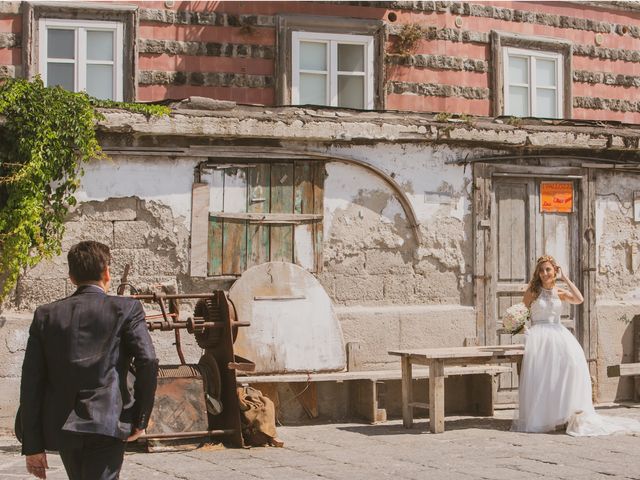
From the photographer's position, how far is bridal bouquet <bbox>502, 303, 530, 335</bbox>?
989 centimetres

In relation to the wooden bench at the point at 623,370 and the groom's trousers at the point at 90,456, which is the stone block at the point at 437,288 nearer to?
the wooden bench at the point at 623,370

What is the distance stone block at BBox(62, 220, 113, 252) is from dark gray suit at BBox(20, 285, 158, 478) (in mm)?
5056

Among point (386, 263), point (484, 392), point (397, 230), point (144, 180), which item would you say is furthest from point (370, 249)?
point (144, 180)

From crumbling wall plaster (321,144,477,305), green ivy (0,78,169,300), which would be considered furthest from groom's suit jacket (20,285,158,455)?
crumbling wall plaster (321,144,477,305)

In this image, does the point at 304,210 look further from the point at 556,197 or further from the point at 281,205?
the point at 556,197

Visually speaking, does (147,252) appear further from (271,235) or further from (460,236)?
(460,236)

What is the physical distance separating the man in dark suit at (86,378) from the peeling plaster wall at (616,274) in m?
7.90

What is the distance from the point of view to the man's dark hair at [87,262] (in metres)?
4.75

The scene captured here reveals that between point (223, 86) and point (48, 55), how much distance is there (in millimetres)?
1852

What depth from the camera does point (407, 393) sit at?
9711 millimetres

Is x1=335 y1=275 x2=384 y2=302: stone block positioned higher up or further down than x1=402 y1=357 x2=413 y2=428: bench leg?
higher up

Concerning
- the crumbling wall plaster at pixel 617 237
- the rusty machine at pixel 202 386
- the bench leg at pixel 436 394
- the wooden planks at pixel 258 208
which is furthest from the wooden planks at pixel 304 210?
the crumbling wall plaster at pixel 617 237

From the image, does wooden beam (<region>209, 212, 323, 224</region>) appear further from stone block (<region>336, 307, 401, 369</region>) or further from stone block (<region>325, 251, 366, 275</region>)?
stone block (<region>336, 307, 401, 369</region>)

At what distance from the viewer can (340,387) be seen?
10336 millimetres
